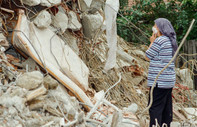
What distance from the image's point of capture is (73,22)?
4094 millimetres

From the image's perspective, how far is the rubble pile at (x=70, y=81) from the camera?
2.10 m

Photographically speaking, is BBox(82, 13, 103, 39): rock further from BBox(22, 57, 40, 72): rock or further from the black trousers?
the black trousers

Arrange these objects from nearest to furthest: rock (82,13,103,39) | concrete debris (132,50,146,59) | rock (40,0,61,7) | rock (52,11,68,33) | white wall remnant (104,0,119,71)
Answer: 1. white wall remnant (104,0,119,71)
2. rock (40,0,61,7)
3. rock (52,11,68,33)
4. rock (82,13,103,39)
5. concrete debris (132,50,146,59)

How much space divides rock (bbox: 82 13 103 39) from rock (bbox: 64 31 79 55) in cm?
28

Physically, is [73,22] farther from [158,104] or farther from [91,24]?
[158,104]

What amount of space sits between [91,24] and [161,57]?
1.51 m

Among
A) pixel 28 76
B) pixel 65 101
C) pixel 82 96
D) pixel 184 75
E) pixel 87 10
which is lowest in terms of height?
pixel 184 75

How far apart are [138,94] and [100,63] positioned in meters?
0.81

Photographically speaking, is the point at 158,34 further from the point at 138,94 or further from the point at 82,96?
the point at 138,94

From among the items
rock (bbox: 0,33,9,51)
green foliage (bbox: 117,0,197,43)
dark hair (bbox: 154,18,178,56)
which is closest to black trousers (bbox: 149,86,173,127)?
dark hair (bbox: 154,18,178,56)

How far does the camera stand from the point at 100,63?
170 inches

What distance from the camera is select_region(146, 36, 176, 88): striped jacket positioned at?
10.0 feet

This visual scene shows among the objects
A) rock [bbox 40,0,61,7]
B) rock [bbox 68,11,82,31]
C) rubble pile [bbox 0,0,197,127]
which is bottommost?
rubble pile [bbox 0,0,197,127]

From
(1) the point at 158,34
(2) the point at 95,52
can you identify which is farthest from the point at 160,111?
(2) the point at 95,52
